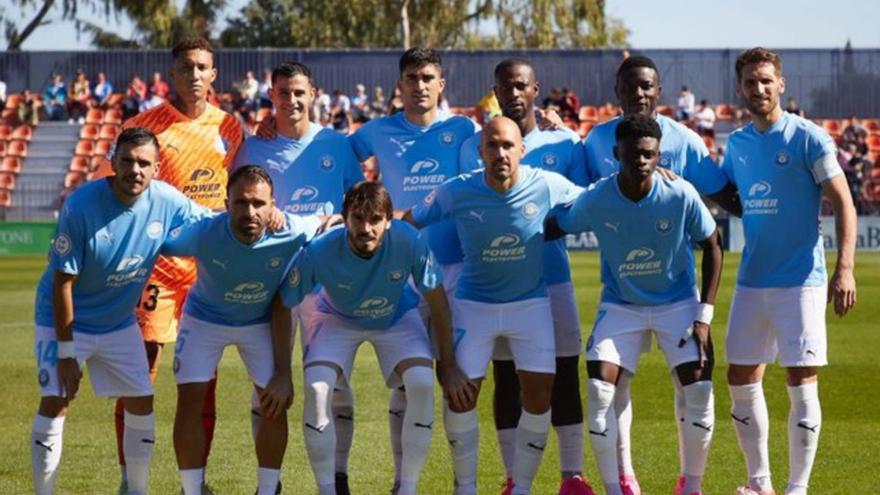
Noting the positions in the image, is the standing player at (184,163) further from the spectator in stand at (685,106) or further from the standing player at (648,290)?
the spectator in stand at (685,106)

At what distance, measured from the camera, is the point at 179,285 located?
985 centimetres

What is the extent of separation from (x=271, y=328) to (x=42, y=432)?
142 cm

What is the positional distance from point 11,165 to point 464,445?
33.2m

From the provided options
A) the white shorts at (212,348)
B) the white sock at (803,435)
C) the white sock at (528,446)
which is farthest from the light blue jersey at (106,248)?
the white sock at (803,435)

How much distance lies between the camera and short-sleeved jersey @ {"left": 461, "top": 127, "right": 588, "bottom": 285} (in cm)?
938

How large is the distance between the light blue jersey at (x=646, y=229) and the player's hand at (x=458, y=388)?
100cm

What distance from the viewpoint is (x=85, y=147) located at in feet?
132

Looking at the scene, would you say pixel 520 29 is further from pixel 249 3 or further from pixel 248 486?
pixel 248 486

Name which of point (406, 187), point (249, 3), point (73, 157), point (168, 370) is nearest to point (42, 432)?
point (406, 187)

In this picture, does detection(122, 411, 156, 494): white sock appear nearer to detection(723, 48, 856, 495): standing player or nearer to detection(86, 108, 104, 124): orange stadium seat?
detection(723, 48, 856, 495): standing player

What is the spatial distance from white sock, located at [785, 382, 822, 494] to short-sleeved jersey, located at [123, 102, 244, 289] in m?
3.83

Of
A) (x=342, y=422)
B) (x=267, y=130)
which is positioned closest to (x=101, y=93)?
(x=267, y=130)

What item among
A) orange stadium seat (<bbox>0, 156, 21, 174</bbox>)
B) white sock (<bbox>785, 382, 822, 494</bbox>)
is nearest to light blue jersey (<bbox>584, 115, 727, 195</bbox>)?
white sock (<bbox>785, 382, 822, 494</bbox>)

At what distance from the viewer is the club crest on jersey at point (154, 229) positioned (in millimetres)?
8750
